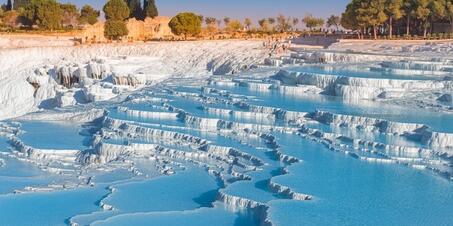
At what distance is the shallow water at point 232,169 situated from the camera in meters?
9.23

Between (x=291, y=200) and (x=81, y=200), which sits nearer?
(x=291, y=200)

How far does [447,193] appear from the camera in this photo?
31.6 feet

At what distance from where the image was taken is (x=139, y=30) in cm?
3569

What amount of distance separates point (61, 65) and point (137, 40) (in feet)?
26.2

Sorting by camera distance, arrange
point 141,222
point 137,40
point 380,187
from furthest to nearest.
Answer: point 137,40 → point 380,187 → point 141,222

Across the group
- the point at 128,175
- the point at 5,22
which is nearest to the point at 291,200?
the point at 128,175

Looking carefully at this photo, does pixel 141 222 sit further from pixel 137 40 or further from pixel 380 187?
pixel 137 40

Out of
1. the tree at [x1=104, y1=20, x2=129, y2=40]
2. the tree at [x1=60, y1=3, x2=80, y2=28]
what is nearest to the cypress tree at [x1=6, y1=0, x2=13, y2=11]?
the tree at [x1=60, y1=3, x2=80, y2=28]

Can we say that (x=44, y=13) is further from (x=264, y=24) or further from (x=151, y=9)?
(x=264, y=24)

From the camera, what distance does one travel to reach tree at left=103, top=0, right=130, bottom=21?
3600cm

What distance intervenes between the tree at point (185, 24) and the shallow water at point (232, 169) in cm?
1715

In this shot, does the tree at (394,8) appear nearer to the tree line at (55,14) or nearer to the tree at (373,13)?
the tree at (373,13)

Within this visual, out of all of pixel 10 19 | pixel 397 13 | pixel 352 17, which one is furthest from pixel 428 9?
pixel 10 19

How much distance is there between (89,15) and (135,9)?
2500 millimetres
